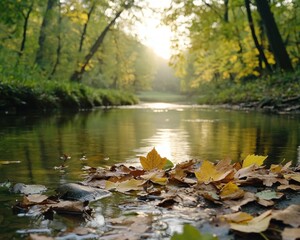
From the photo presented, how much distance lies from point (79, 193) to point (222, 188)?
2.20ft

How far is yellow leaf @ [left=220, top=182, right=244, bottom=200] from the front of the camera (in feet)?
5.81

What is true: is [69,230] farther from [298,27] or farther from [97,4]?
[97,4]

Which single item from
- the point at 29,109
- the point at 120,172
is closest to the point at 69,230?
the point at 120,172

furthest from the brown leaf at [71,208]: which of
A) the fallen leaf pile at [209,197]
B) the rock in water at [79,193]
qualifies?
the rock in water at [79,193]

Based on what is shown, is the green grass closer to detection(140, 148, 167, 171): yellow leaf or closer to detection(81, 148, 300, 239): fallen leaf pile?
detection(140, 148, 167, 171): yellow leaf

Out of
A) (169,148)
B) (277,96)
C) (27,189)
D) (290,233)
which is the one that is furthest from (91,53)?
(290,233)

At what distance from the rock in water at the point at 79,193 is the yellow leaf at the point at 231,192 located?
0.56 metres

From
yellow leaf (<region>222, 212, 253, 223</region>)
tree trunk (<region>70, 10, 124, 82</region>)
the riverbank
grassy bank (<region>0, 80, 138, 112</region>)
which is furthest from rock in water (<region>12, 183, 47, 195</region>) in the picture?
tree trunk (<region>70, 10, 124, 82</region>)

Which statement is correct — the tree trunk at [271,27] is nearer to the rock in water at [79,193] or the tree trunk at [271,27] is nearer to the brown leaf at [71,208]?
the rock in water at [79,193]

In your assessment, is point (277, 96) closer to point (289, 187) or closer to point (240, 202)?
point (289, 187)

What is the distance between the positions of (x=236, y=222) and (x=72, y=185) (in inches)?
33.5

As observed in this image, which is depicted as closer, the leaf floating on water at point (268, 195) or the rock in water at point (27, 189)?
the leaf floating on water at point (268, 195)

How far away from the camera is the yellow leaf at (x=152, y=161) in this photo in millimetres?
2420

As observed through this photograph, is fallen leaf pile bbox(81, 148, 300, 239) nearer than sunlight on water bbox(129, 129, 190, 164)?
Yes
